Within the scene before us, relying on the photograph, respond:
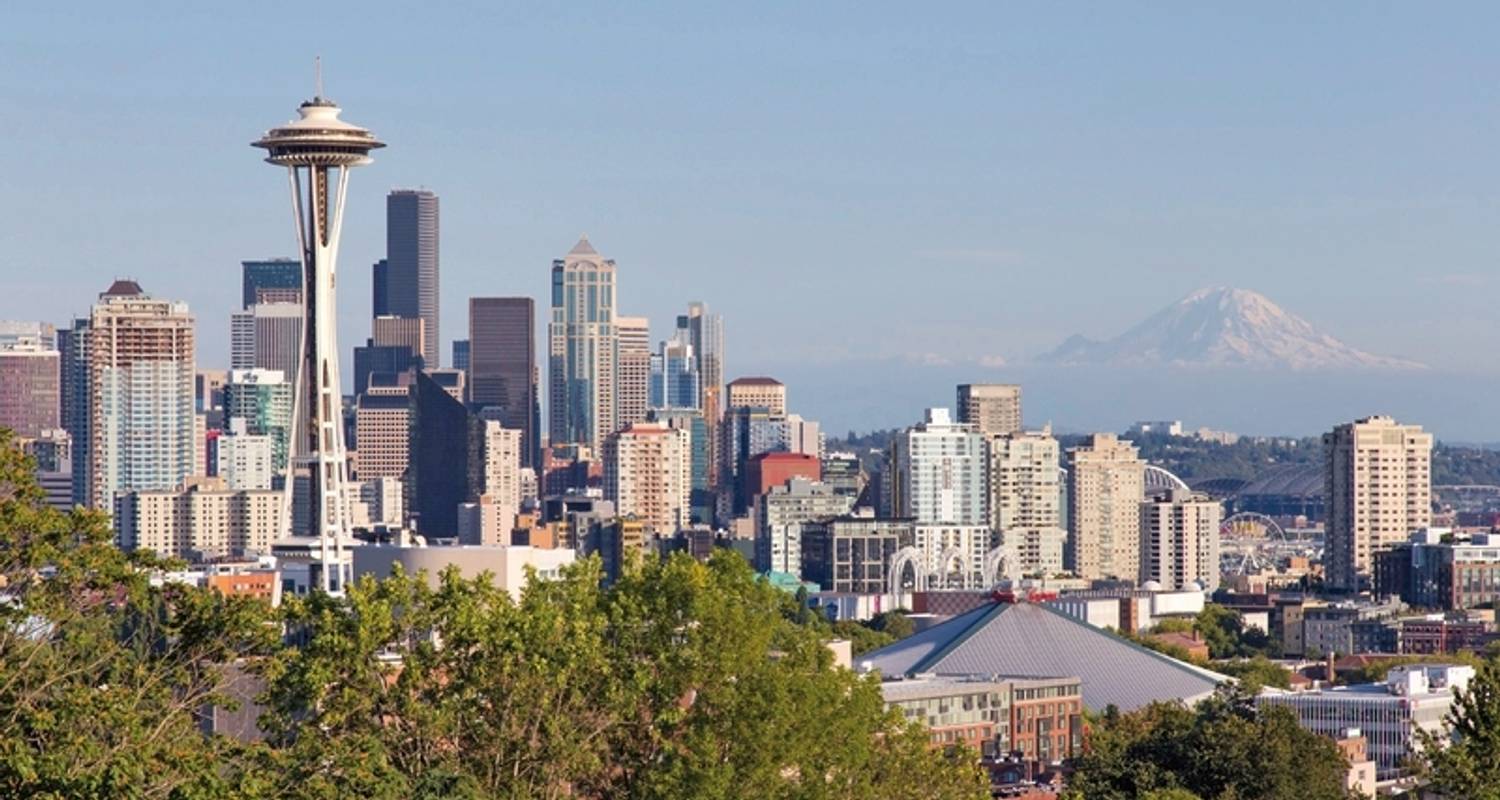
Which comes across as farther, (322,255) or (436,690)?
(322,255)

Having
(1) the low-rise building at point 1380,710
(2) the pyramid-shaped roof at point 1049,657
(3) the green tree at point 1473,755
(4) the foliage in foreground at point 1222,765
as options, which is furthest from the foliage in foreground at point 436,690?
(2) the pyramid-shaped roof at point 1049,657

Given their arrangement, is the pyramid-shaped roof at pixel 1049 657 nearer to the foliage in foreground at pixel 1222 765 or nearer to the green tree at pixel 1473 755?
the foliage in foreground at pixel 1222 765

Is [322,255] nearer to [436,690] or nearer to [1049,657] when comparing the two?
[1049,657]

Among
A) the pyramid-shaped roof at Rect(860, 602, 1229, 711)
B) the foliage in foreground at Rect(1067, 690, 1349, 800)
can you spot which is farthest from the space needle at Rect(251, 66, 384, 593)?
the foliage in foreground at Rect(1067, 690, 1349, 800)

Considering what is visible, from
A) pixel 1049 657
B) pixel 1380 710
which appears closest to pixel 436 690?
pixel 1380 710

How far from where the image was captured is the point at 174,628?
35.3 metres

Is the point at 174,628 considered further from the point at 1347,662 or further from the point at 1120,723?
the point at 1347,662

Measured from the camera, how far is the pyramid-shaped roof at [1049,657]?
113m

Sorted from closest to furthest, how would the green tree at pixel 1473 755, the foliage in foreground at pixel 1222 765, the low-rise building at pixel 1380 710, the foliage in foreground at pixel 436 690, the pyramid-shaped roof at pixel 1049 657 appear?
the foliage in foreground at pixel 436 690 < the green tree at pixel 1473 755 < the foliage in foreground at pixel 1222 765 < the low-rise building at pixel 1380 710 < the pyramid-shaped roof at pixel 1049 657

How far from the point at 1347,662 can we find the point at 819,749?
98864mm

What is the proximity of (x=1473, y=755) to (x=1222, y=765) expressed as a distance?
65.6 feet

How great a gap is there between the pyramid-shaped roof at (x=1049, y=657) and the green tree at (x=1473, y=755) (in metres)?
59.2

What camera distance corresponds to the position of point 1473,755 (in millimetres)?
47062

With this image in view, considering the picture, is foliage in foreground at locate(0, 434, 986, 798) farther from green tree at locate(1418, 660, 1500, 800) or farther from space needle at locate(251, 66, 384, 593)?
space needle at locate(251, 66, 384, 593)
